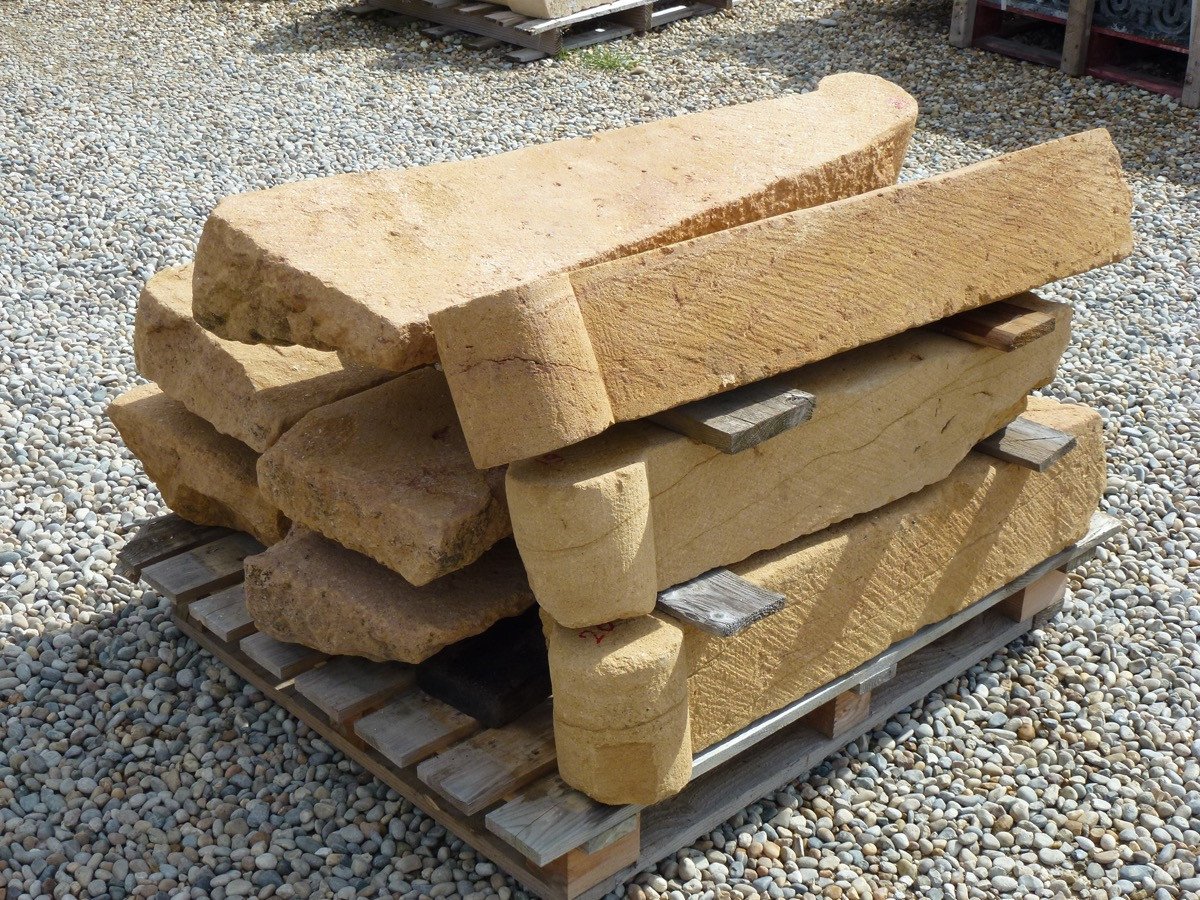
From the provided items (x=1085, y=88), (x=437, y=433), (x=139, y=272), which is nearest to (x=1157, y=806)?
(x=437, y=433)

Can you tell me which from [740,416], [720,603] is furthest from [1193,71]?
[720,603]

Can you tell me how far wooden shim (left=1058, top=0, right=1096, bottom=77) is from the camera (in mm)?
7887

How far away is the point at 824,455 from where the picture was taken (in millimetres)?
2988

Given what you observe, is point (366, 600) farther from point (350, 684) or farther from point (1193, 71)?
point (1193, 71)

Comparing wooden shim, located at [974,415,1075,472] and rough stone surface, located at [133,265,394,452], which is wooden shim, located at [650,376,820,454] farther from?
rough stone surface, located at [133,265,394,452]

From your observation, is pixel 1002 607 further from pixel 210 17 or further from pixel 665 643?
pixel 210 17

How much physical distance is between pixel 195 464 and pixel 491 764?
4.41 ft

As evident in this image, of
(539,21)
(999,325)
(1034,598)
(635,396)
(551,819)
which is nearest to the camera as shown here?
(635,396)

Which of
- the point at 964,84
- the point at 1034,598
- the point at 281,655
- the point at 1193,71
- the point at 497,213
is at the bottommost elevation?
the point at 1034,598

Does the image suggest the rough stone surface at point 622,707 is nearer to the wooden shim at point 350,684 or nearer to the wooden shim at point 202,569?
the wooden shim at point 350,684

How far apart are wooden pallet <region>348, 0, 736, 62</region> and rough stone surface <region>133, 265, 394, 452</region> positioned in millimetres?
5595

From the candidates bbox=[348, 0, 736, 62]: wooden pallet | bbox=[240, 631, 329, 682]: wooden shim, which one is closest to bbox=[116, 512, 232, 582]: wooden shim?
bbox=[240, 631, 329, 682]: wooden shim

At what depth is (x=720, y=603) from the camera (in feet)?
9.01

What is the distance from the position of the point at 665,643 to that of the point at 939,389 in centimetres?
98
